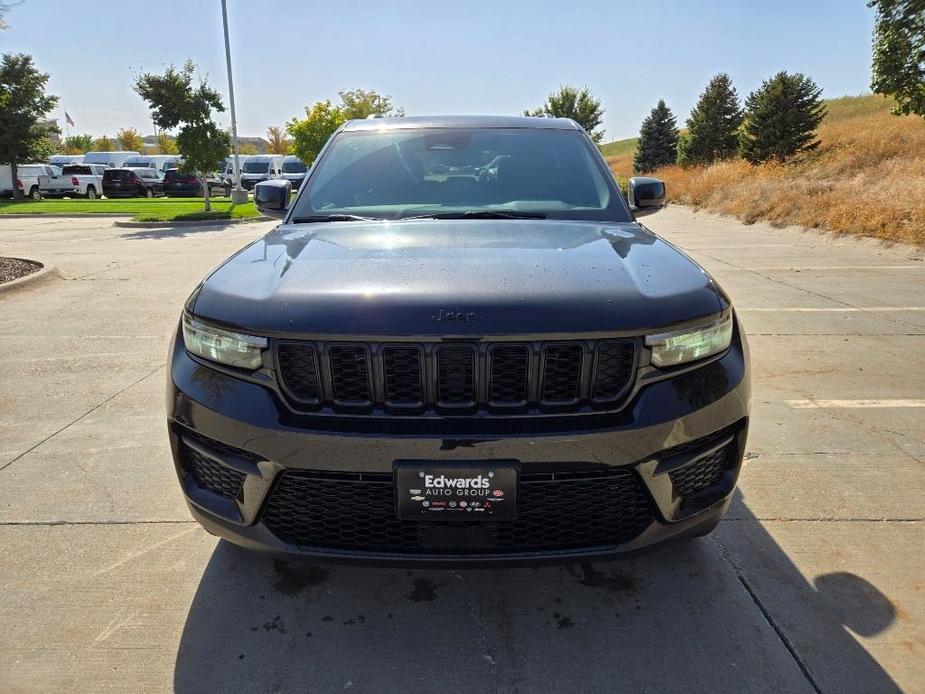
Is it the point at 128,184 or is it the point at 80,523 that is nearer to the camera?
the point at 80,523

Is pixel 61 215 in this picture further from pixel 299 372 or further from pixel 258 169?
pixel 299 372

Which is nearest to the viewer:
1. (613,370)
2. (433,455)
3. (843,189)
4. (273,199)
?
(433,455)

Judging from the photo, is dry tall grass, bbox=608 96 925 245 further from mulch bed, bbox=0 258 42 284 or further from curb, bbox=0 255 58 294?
mulch bed, bbox=0 258 42 284

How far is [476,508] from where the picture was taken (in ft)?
6.05

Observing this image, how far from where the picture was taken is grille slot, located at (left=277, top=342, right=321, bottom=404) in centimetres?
190

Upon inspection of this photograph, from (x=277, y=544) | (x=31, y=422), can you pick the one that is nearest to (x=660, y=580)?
(x=277, y=544)

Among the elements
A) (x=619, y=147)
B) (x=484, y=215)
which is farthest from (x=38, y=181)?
(x=619, y=147)

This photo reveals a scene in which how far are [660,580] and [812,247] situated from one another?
12.0 meters

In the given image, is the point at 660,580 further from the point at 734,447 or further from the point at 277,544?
the point at 277,544

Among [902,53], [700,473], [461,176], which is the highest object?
[902,53]

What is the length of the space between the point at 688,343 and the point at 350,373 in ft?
3.34

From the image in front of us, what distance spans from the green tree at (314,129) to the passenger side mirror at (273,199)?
34163 mm

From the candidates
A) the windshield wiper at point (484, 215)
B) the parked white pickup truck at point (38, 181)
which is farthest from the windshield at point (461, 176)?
the parked white pickup truck at point (38, 181)

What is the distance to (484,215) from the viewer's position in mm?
2889
